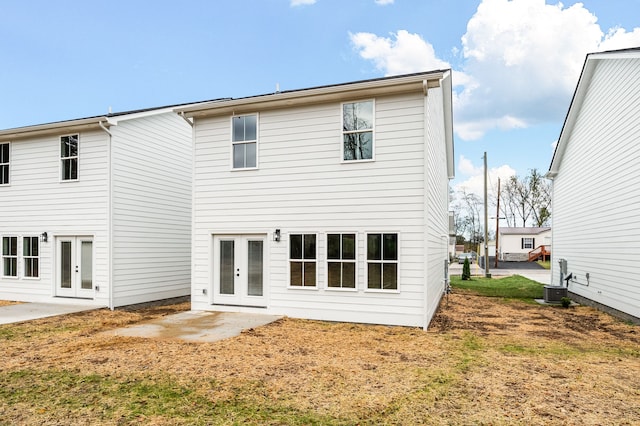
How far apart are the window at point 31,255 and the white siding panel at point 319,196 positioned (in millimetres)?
5819


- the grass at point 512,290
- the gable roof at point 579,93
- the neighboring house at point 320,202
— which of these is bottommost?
the grass at point 512,290

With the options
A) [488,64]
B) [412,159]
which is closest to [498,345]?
[412,159]

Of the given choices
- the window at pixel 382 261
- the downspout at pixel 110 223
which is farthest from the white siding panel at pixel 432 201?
the downspout at pixel 110 223

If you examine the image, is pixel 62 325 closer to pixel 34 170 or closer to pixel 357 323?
pixel 34 170

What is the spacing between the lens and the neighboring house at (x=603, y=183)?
32.4 ft

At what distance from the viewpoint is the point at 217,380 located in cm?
545

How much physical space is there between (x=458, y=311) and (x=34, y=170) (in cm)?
1393

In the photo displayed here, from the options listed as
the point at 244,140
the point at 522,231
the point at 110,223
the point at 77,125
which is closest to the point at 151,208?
the point at 110,223

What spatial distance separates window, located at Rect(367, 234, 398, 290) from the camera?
29.7 feet

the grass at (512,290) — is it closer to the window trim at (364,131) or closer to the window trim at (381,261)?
the window trim at (381,261)

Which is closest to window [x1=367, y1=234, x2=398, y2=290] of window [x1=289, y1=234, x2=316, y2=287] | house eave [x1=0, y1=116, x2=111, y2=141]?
window [x1=289, y1=234, x2=316, y2=287]

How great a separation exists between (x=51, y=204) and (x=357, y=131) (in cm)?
990

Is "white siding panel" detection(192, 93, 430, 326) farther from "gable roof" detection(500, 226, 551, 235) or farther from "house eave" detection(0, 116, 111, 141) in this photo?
"gable roof" detection(500, 226, 551, 235)

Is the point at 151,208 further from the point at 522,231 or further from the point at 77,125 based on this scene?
the point at 522,231
